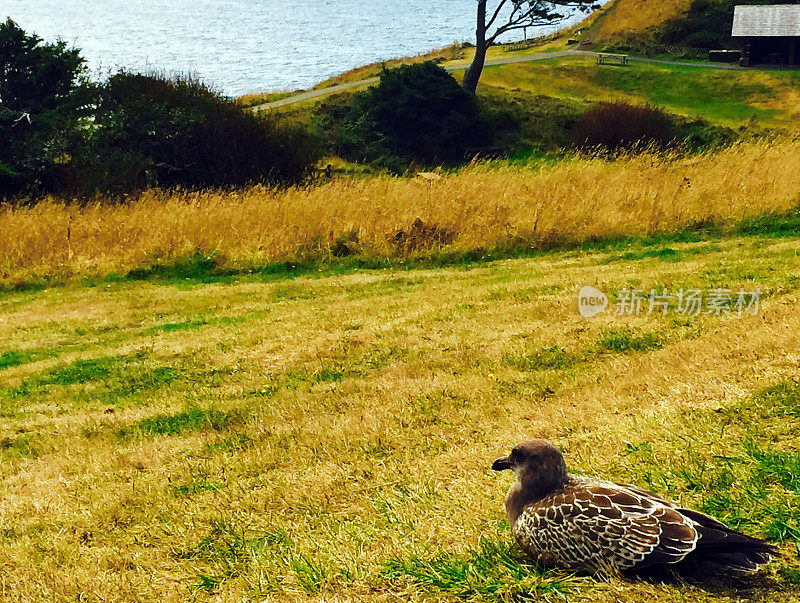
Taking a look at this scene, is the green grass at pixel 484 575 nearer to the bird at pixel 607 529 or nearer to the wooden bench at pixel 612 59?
the bird at pixel 607 529

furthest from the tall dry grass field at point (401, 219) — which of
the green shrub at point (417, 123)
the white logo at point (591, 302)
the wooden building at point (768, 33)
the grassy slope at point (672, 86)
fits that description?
the wooden building at point (768, 33)

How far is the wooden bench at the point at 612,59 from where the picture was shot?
48.9 m

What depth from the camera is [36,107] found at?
2589 cm

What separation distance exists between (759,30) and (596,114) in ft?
71.2

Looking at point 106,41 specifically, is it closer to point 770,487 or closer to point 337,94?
point 337,94

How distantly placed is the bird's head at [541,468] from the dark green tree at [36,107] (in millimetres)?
22247

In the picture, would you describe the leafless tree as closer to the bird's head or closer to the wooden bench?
the wooden bench

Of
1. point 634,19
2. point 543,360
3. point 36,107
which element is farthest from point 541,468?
point 634,19

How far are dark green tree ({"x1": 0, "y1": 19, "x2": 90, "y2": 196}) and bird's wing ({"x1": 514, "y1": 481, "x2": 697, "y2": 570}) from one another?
22537 millimetres

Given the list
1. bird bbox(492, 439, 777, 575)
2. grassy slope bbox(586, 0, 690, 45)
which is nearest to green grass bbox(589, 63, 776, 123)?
grassy slope bbox(586, 0, 690, 45)

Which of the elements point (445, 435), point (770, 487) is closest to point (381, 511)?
point (445, 435)

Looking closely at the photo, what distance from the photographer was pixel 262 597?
438 cm

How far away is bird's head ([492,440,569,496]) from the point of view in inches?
164

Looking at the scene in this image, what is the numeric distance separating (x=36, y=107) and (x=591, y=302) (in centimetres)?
2182
